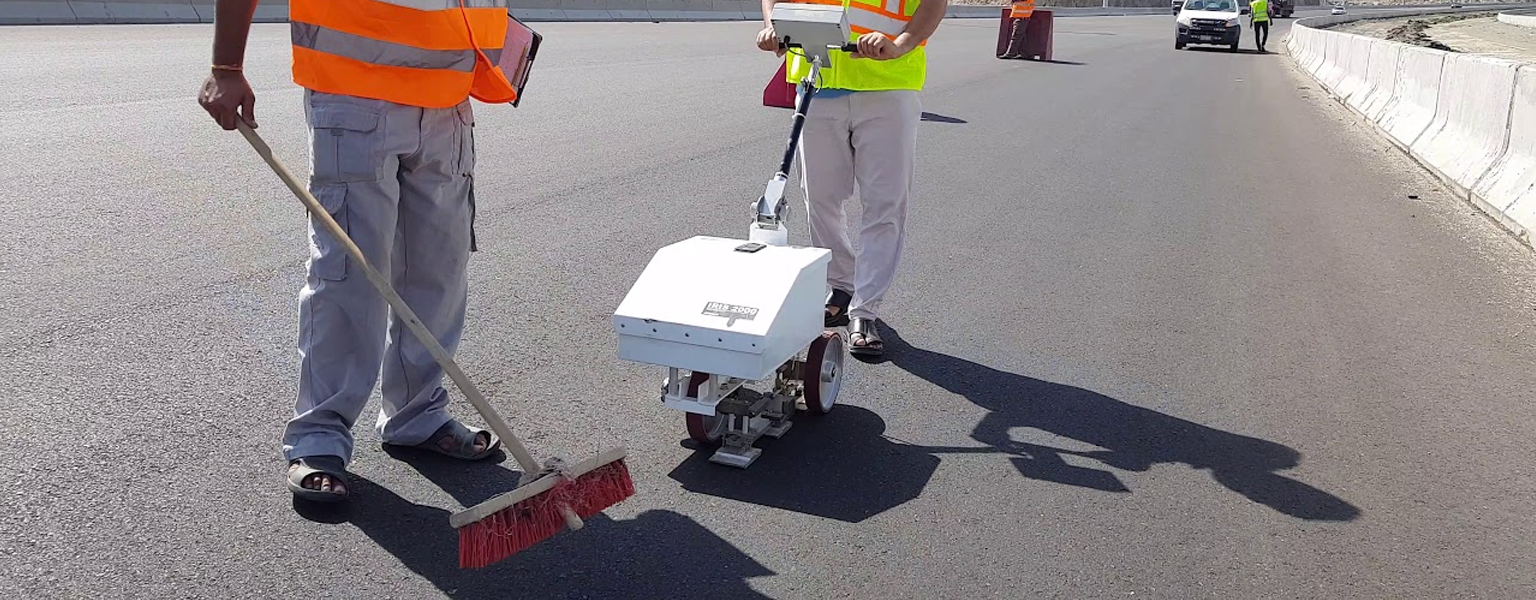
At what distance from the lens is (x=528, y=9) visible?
27.5m

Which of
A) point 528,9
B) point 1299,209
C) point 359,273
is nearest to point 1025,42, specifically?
point 528,9

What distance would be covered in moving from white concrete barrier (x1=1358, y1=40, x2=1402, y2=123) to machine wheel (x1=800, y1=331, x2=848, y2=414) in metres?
11.9

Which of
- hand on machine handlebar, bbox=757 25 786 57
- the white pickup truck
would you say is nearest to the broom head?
hand on machine handlebar, bbox=757 25 786 57

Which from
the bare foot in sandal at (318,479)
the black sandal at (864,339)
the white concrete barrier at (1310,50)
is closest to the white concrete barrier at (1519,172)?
the black sandal at (864,339)

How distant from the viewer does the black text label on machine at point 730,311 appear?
395 cm

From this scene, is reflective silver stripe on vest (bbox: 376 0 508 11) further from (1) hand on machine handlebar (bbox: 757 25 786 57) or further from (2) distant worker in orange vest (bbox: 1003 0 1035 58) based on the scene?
(2) distant worker in orange vest (bbox: 1003 0 1035 58)

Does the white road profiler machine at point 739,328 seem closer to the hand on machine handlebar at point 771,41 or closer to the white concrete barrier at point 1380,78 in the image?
the hand on machine handlebar at point 771,41

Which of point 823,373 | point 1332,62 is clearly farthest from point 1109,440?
point 1332,62

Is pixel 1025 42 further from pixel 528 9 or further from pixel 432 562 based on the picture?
pixel 432 562

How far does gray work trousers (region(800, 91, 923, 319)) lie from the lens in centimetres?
530

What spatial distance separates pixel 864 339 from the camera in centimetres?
536

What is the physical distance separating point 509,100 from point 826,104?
1617mm

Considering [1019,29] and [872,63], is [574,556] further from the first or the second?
[1019,29]

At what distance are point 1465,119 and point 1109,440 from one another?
7.64 meters
